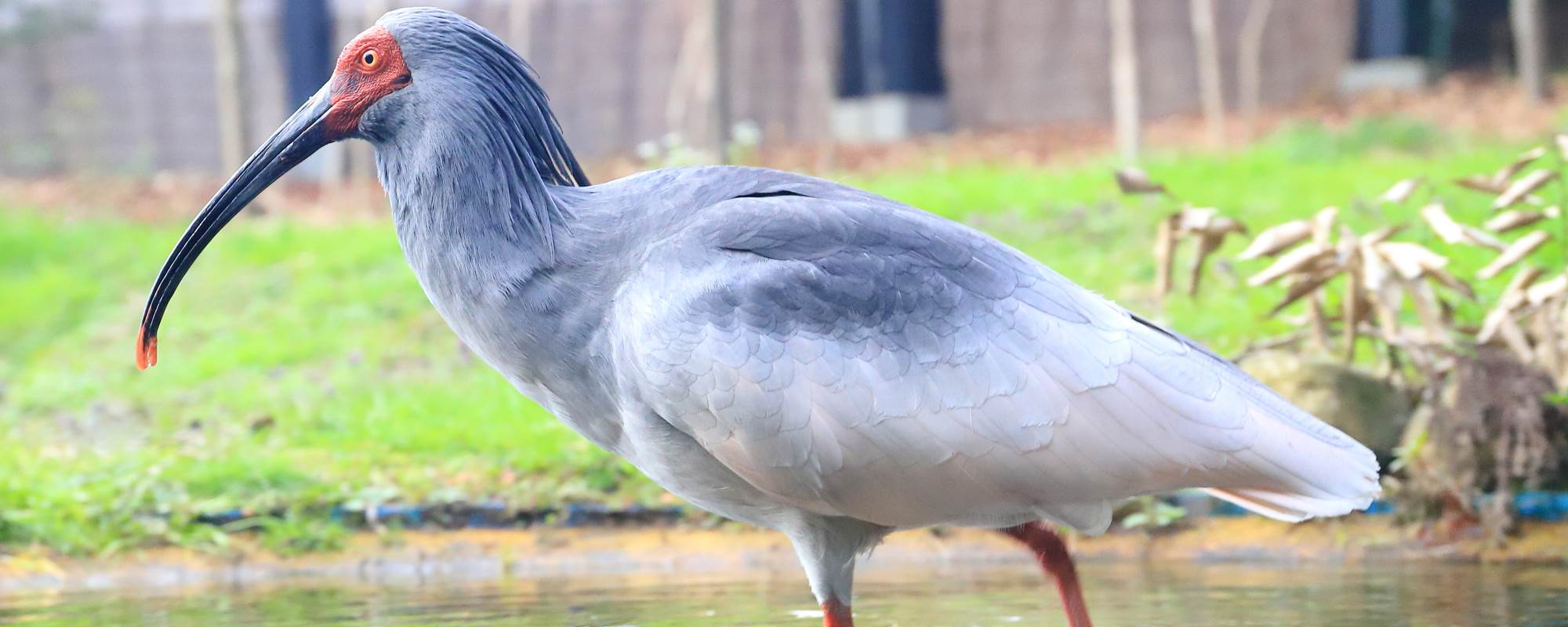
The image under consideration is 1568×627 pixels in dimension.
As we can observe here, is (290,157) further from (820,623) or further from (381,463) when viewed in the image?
(381,463)

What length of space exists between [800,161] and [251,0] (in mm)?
6515

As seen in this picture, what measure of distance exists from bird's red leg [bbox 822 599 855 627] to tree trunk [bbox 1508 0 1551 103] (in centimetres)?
1204

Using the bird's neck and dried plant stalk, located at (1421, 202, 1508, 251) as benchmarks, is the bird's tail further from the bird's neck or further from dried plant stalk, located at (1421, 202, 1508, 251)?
dried plant stalk, located at (1421, 202, 1508, 251)

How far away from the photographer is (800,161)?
15.6 meters

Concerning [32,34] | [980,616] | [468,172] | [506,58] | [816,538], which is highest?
[32,34]

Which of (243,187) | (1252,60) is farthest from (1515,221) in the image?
(1252,60)

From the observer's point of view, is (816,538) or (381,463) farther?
(381,463)

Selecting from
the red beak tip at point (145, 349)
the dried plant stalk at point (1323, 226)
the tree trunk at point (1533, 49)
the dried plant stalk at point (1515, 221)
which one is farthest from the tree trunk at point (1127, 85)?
the red beak tip at point (145, 349)

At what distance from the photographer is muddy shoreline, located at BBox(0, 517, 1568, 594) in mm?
5734

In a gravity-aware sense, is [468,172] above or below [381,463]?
above

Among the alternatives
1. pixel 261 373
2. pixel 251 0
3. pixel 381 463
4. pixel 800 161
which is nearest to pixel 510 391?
pixel 381 463

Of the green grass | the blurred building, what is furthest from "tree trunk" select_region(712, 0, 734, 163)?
the blurred building

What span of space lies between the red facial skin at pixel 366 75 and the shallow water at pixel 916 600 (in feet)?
5.24

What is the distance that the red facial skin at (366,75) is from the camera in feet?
12.8
